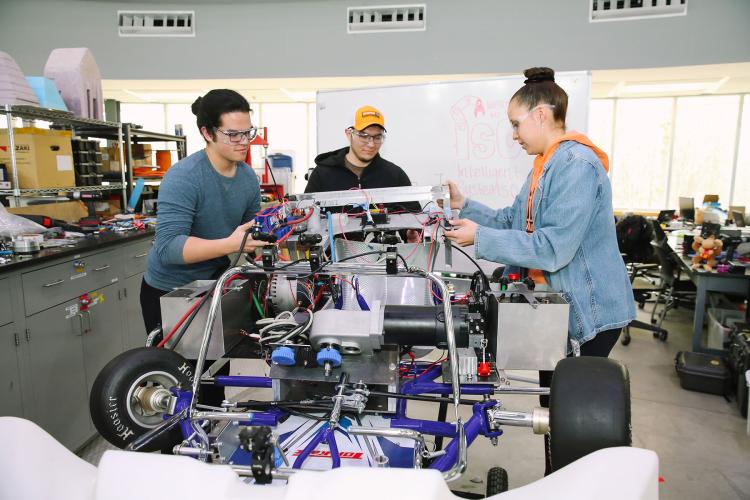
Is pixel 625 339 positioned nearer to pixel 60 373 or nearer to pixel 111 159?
pixel 60 373

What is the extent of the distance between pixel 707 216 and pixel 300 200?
215 inches

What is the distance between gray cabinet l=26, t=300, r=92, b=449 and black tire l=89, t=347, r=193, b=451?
4.50ft

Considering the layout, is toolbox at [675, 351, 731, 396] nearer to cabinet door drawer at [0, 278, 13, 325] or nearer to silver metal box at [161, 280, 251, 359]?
silver metal box at [161, 280, 251, 359]

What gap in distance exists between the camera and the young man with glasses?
1.71 m

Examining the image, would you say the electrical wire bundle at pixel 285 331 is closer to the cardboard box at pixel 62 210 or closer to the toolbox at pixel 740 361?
the cardboard box at pixel 62 210

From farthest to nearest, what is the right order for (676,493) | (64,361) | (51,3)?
(51,3)
(64,361)
(676,493)

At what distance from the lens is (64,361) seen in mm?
2500

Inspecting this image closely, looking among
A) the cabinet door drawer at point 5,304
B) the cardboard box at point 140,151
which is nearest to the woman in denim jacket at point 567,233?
the cabinet door drawer at point 5,304

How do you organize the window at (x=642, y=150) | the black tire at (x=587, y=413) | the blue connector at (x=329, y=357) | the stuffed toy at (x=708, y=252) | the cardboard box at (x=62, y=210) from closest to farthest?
the black tire at (x=587, y=413) < the blue connector at (x=329, y=357) < the cardboard box at (x=62, y=210) < the stuffed toy at (x=708, y=252) < the window at (x=642, y=150)

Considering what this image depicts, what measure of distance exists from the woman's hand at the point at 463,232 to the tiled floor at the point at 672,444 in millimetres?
1243

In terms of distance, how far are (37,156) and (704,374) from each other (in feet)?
14.6

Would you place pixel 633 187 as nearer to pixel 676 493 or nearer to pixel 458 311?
pixel 676 493

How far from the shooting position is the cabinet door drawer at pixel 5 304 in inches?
82.9

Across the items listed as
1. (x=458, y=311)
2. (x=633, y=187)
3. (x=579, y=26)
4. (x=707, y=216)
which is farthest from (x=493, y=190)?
(x=633, y=187)
